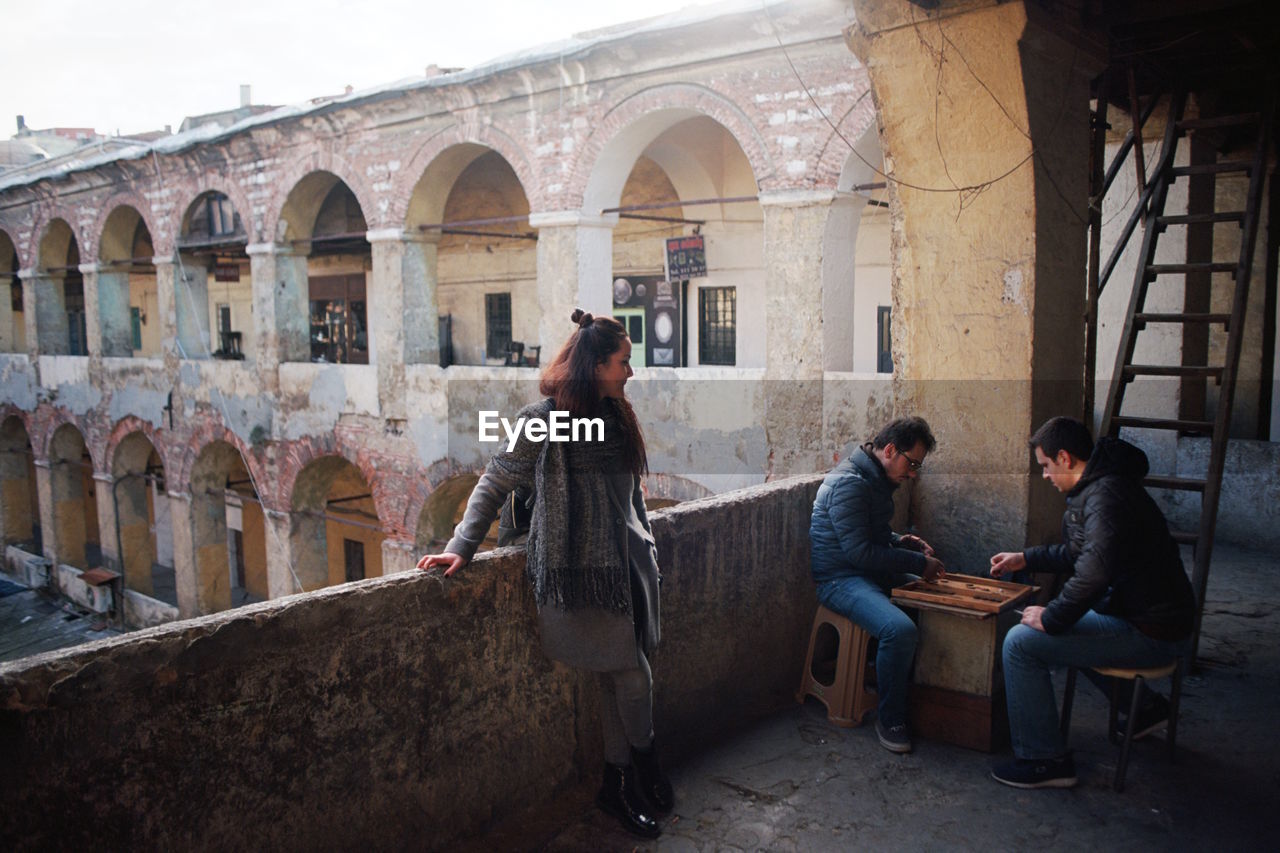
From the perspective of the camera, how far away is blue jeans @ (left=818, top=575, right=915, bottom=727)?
4023 mm

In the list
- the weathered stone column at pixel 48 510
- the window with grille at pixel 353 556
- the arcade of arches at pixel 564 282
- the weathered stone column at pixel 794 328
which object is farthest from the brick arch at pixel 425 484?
the weathered stone column at pixel 48 510

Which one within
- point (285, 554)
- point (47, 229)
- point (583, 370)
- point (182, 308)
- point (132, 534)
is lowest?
point (132, 534)

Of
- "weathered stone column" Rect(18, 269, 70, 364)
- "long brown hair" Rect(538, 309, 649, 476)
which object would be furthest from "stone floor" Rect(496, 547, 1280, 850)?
"weathered stone column" Rect(18, 269, 70, 364)

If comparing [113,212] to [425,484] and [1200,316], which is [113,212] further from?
[1200,316]

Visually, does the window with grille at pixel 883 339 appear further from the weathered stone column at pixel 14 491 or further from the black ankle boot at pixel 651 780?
the weathered stone column at pixel 14 491

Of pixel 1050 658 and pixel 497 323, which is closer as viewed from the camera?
pixel 1050 658

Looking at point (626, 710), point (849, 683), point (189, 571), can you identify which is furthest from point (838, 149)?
point (189, 571)

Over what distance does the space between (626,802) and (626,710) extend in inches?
14.1

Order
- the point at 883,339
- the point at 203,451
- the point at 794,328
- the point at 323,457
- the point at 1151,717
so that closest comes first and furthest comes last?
the point at 1151,717, the point at 794,328, the point at 883,339, the point at 323,457, the point at 203,451

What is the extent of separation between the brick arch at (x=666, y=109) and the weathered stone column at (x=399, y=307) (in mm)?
2993

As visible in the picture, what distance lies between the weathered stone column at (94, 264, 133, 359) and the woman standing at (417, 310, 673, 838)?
1758cm

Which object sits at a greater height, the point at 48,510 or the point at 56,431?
the point at 56,431

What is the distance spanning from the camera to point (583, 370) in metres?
3.23

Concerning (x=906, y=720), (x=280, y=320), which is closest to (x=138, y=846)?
(x=906, y=720)
